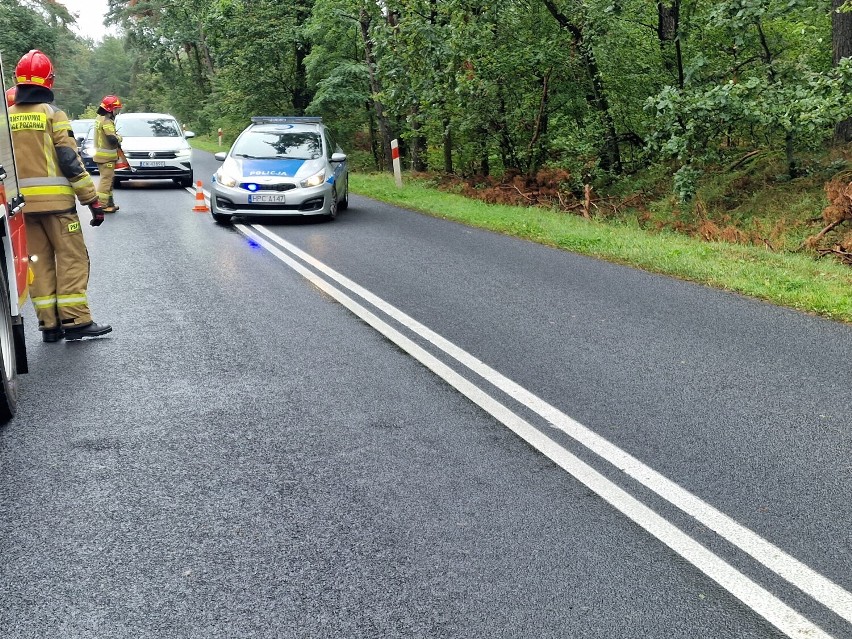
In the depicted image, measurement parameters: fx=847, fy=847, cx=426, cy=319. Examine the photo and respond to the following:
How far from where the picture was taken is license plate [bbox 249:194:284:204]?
1370 cm

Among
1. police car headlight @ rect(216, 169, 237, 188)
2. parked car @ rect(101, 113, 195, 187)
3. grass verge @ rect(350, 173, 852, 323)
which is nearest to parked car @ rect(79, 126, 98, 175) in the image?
parked car @ rect(101, 113, 195, 187)

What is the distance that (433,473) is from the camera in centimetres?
412

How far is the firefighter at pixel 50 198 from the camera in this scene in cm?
635

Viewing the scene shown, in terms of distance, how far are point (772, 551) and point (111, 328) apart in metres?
5.46

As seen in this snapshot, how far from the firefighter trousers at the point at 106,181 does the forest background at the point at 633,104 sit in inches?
297

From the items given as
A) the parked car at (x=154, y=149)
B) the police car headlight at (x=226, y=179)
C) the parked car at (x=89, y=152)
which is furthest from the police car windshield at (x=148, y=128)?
the police car headlight at (x=226, y=179)

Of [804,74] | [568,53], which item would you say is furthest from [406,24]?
[804,74]

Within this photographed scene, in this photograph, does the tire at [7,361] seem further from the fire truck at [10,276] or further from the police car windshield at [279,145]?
the police car windshield at [279,145]

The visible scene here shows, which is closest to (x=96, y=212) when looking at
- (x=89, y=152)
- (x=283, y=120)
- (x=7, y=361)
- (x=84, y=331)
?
(x=84, y=331)

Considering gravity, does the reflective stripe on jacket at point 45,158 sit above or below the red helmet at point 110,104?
below

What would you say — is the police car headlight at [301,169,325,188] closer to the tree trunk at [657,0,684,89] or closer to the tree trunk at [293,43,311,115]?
the tree trunk at [657,0,684,89]

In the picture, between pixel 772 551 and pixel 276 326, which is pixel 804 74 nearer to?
pixel 276 326

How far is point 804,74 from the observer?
13.2 metres

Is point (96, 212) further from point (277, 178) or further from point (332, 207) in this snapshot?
point (332, 207)
